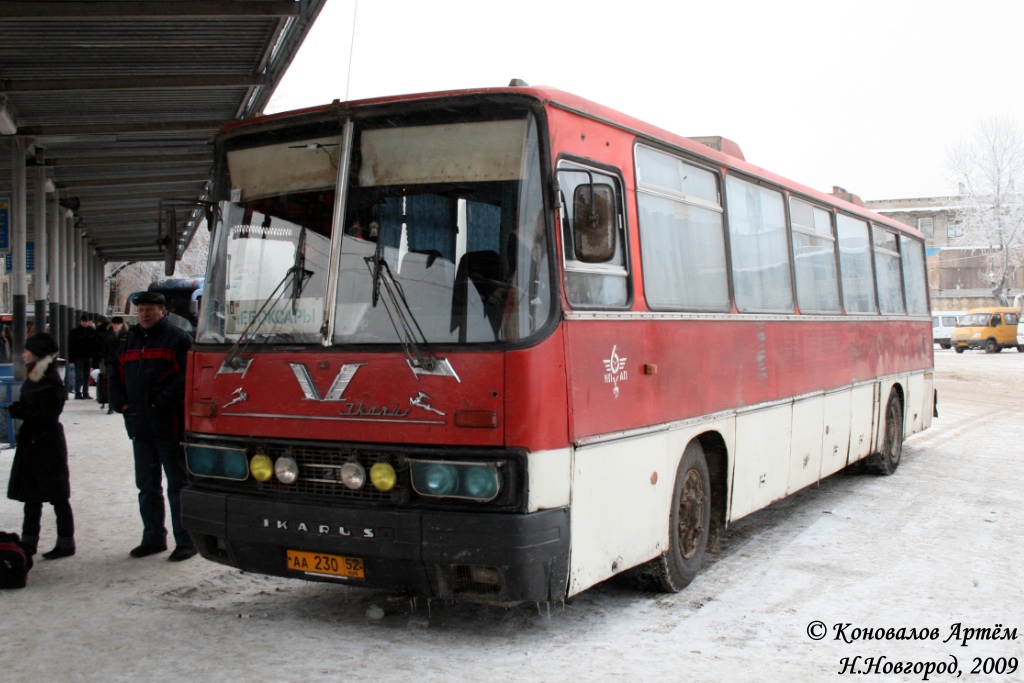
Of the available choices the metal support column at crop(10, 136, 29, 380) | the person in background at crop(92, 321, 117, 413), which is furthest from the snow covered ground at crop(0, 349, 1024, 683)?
the person in background at crop(92, 321, 117, 413)

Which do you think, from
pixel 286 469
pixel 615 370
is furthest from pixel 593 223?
pixel 286 469

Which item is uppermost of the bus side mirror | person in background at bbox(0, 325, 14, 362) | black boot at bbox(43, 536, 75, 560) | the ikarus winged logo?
person in background at bbox(0, 325, 14, 362)

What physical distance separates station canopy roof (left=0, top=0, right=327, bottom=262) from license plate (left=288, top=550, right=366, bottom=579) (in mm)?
2298

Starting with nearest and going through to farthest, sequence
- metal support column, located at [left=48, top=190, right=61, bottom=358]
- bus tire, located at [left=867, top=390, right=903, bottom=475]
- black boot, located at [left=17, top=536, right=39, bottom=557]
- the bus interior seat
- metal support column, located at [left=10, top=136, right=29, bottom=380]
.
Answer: the bus interior seat
black boot, located at [left=17, top=536, right=39, bottom=557]
bus tire, located at [left=867, top=390, right=903, bottom=475]
metal support column, located at [left=10, top=136, right=29, bottom=380]
metal support column, located at [left=48, top=190, right=61, bottom=358]

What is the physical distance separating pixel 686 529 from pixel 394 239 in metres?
2.91

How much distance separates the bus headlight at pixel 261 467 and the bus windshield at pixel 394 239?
654mm

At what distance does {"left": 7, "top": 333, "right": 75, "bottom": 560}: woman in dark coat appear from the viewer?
25.0 feet

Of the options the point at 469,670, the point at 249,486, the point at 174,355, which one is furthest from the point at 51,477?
the point at 469,670

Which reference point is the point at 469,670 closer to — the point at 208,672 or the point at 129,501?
the point at 208,672

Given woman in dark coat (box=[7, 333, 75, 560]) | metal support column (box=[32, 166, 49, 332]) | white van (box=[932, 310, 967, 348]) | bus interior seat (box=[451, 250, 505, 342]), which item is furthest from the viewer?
white van (box=[932, 310, 967, 348])

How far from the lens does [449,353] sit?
17.7 ft

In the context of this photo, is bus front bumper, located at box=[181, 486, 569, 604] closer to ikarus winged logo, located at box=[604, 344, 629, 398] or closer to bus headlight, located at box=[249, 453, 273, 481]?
bus headlight, located at box=[249, 453, 273, 481]

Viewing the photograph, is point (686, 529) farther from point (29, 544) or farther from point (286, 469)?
point (29, 544)

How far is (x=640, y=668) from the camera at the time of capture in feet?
17.4
